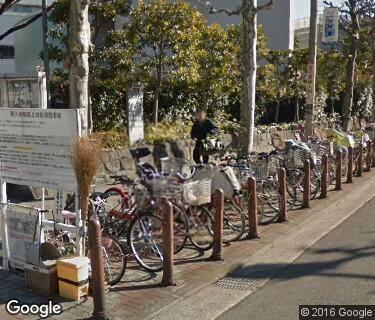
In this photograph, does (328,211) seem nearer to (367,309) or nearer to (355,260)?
(355,260)

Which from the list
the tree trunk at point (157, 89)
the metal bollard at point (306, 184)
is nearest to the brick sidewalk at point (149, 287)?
the metal bollard at point (306, 184)

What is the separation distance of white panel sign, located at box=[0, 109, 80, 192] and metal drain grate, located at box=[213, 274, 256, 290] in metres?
1.95

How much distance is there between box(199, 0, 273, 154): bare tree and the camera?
31.3 ft

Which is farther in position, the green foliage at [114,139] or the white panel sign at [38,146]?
the green foliage at [114,139]

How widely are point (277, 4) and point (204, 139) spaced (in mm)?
20419

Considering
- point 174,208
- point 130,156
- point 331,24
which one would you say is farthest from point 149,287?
point 331,24

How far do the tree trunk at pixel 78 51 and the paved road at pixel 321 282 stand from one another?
295 cm

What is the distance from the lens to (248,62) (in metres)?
9.66

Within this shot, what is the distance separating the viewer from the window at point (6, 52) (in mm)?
39500

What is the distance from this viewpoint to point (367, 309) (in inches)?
174

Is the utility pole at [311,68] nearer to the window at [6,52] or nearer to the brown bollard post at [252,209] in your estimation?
the brown bollard post at [252,209]

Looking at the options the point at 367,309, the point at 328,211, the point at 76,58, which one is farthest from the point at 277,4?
the point at 367,309

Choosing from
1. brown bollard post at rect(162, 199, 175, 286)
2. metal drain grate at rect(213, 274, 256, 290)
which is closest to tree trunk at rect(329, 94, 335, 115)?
metal drain grate at rect(213, 274, 256, 290)

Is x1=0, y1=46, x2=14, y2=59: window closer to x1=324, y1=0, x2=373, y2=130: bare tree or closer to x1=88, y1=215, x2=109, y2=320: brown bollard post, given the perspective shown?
x1=324, y1=0, x2=373, y2=130: bare tree
